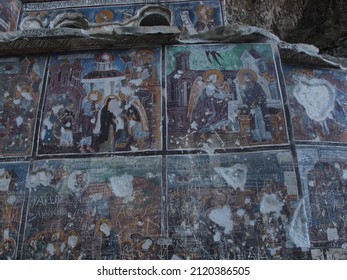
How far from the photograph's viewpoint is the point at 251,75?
505 centimetres

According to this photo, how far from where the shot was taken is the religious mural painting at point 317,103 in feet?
17.7

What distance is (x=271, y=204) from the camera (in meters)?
4.24

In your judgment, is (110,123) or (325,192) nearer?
(110,123)

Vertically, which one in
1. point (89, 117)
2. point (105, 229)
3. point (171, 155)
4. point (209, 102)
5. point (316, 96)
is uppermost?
point (316, 96)

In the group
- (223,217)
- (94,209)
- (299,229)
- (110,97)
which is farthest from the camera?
(110,97)

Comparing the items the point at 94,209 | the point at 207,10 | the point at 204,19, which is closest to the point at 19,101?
the point at 94,209

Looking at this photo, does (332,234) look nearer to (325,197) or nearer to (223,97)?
(325,197)

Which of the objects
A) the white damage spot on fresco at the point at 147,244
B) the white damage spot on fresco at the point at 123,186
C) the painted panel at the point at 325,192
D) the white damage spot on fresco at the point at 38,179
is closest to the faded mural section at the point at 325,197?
the painted panel at the point at 325,192

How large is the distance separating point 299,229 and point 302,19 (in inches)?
251

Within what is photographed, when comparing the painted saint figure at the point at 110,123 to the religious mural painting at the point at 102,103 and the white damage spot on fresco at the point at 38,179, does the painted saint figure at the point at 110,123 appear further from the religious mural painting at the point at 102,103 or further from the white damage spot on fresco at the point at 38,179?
the white damage spot on fresco at the point at 38,179

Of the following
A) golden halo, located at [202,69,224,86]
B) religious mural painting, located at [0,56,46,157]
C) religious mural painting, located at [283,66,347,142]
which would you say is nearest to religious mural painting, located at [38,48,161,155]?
religious mural painting, located at [0,56,46,157]

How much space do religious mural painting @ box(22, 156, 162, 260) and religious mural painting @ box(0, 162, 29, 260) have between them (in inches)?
3.8

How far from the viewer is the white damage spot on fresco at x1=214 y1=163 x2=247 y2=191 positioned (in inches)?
172
